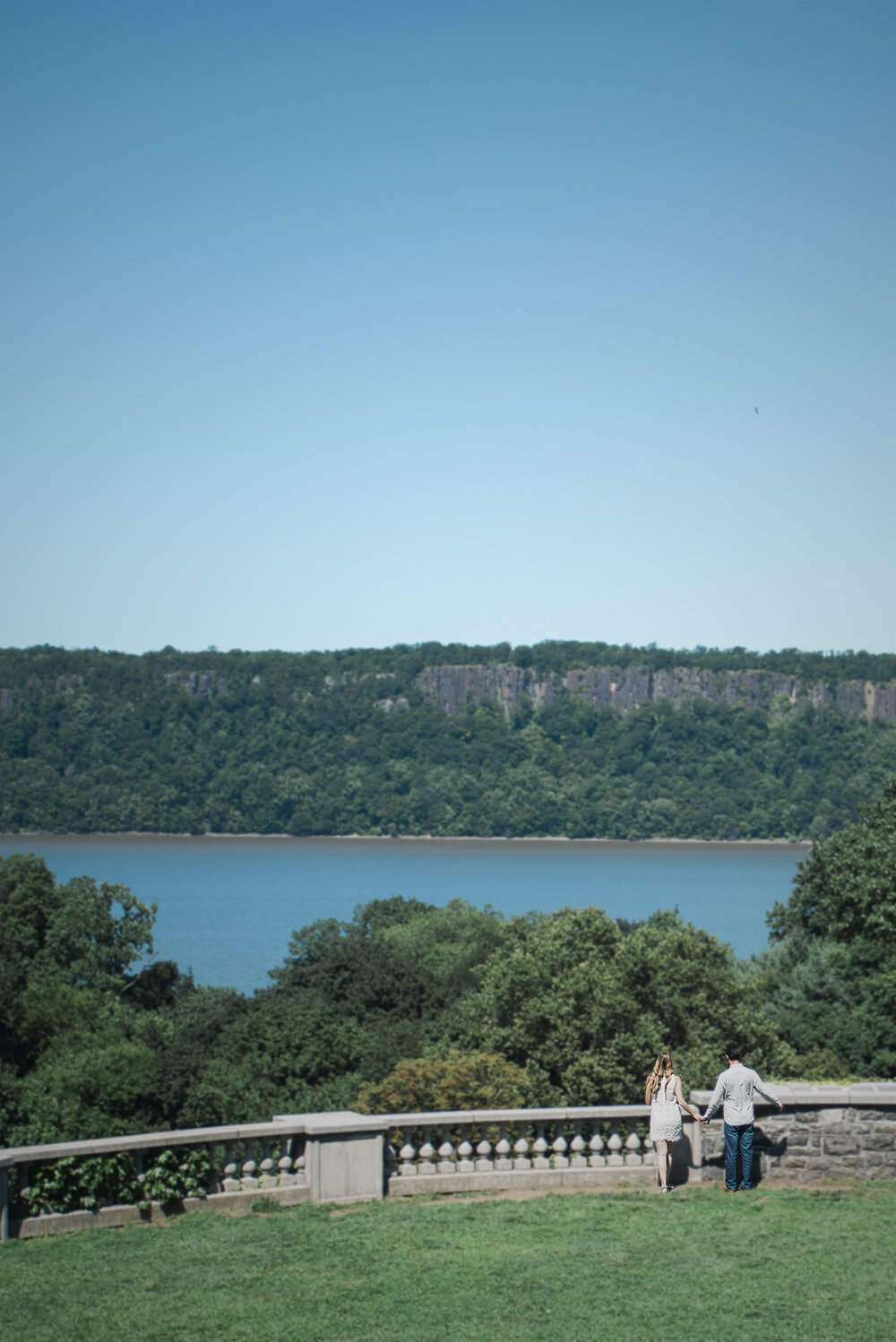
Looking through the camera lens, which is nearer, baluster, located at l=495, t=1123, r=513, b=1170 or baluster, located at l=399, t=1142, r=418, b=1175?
baluster, located at l=399, t=1142, r=418, b=1175

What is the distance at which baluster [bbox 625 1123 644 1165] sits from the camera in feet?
45.9

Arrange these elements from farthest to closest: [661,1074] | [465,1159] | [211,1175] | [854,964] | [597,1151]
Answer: [854,964], [597,1151], [465,1159], [661,1074], [211,1175]

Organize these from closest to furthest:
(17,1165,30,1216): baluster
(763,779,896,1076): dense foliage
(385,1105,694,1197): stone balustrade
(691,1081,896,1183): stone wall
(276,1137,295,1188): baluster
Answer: (17,1165,30,1216): baluster → (276,1137,295,1188): baluster → (385,1105,694,1197): stone balustrade → (691,1081,896,1183): stone wall → (763,779,896,1076): dense foliage

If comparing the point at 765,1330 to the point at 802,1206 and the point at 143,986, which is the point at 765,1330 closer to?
the point at 802,1206

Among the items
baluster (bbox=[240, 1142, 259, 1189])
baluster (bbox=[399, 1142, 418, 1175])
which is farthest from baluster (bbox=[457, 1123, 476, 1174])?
baluster (bbox=[240, 1142, 259, 1189])

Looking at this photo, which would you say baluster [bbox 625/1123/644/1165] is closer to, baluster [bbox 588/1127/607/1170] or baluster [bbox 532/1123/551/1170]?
baluster [bbox 588/1127/607/1170]

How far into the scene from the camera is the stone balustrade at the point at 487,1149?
12.5 m

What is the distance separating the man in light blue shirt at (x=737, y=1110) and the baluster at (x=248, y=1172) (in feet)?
14.4

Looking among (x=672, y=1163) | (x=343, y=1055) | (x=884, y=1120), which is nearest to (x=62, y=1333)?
(x=672, y=1163)

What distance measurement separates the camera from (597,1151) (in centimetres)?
1409

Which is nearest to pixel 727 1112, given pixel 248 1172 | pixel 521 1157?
pixel 521 1157

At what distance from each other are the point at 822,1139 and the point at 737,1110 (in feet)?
4.03

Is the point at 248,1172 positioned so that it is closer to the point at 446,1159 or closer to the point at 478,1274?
the point at 446,1159

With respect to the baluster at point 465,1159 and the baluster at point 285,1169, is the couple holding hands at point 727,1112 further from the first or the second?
the baluster at point 285,1169
